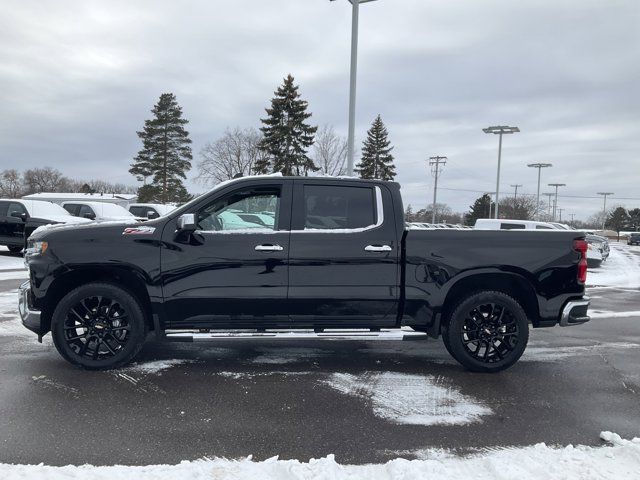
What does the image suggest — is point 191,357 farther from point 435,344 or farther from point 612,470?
point 612,470

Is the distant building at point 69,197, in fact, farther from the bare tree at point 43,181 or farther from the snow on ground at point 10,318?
the bare tree at point 43,181

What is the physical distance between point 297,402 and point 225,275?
1387mm

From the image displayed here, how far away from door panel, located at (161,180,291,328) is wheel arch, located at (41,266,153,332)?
26 cm

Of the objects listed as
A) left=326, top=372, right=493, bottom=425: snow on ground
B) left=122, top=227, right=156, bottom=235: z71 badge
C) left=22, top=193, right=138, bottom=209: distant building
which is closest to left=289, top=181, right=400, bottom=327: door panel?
left=326, top=372, right=493, bottom=425: snow on ground

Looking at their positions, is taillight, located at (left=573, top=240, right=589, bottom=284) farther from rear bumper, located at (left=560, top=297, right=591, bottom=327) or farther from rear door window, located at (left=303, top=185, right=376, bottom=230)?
rear door window, located at (left=303, top=185, right=376, bottom=230)

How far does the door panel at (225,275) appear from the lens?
15.4ft

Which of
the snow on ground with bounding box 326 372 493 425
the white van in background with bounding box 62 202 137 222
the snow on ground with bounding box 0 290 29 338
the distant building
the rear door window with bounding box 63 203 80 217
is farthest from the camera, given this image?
the distant building

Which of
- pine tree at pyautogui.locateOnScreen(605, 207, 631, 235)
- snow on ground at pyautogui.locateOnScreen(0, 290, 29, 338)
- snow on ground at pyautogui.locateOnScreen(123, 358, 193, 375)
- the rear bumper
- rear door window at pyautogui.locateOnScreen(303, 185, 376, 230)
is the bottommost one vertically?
snow on ground at pyautogui.locateOnScreen(0, 290, 29, 338)

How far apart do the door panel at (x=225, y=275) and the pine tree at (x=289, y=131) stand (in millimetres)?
35743

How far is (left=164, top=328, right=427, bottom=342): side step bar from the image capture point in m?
4.70

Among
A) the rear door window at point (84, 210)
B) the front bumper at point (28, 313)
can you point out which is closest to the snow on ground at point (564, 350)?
the front bumper at point (28, 313)

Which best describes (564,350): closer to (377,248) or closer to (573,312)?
(573,312)

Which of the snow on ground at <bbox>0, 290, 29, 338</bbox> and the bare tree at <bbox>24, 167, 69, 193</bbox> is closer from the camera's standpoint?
the snow on ground at <bbox>0, 290, 29, 338</bbox>

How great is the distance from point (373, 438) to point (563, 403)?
75.9 inches
